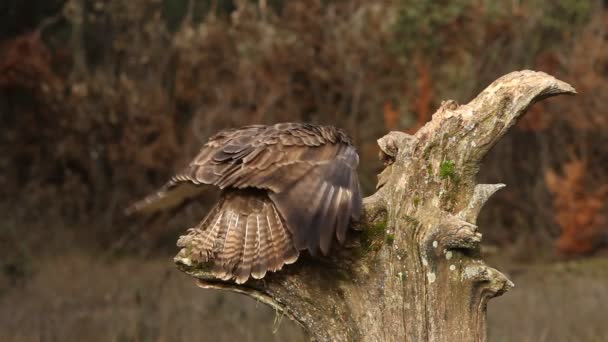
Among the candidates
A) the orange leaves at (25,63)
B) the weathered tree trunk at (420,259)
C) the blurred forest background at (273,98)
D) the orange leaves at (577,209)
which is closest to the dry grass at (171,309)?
the orange leaves at (577,209)

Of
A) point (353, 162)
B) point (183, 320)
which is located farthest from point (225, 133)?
point (183, 320)

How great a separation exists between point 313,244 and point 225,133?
120 centimetres

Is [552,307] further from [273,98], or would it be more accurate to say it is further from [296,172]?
[273,98]

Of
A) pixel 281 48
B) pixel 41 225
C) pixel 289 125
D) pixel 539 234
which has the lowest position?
pixel 41 225

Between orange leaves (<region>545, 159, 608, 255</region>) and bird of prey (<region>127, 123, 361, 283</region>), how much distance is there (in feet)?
34.7

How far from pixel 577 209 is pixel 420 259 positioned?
10.8 m

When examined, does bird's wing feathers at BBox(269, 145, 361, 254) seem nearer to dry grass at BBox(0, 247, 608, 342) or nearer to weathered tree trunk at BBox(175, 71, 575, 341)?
weathered tree trunk at BBox(175, 71, 575, 341)

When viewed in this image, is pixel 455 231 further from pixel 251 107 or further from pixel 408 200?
pixel 251 107

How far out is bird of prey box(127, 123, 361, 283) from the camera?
4.27 m

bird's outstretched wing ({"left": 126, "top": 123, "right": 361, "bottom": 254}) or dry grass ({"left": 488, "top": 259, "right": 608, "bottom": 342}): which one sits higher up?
bird's outstretched wing ({"left": 126, "top": 123, "right": 361, "bottom": 254})

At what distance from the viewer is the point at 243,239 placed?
440 cm

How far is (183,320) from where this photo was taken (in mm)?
8695

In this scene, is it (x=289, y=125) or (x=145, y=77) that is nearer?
(x=289, y=125)

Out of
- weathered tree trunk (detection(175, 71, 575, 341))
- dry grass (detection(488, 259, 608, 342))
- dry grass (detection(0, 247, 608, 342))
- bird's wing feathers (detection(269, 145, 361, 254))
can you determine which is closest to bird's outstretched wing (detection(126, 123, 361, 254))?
bird's wing feathers (detection(269, 145, 361, 254))
